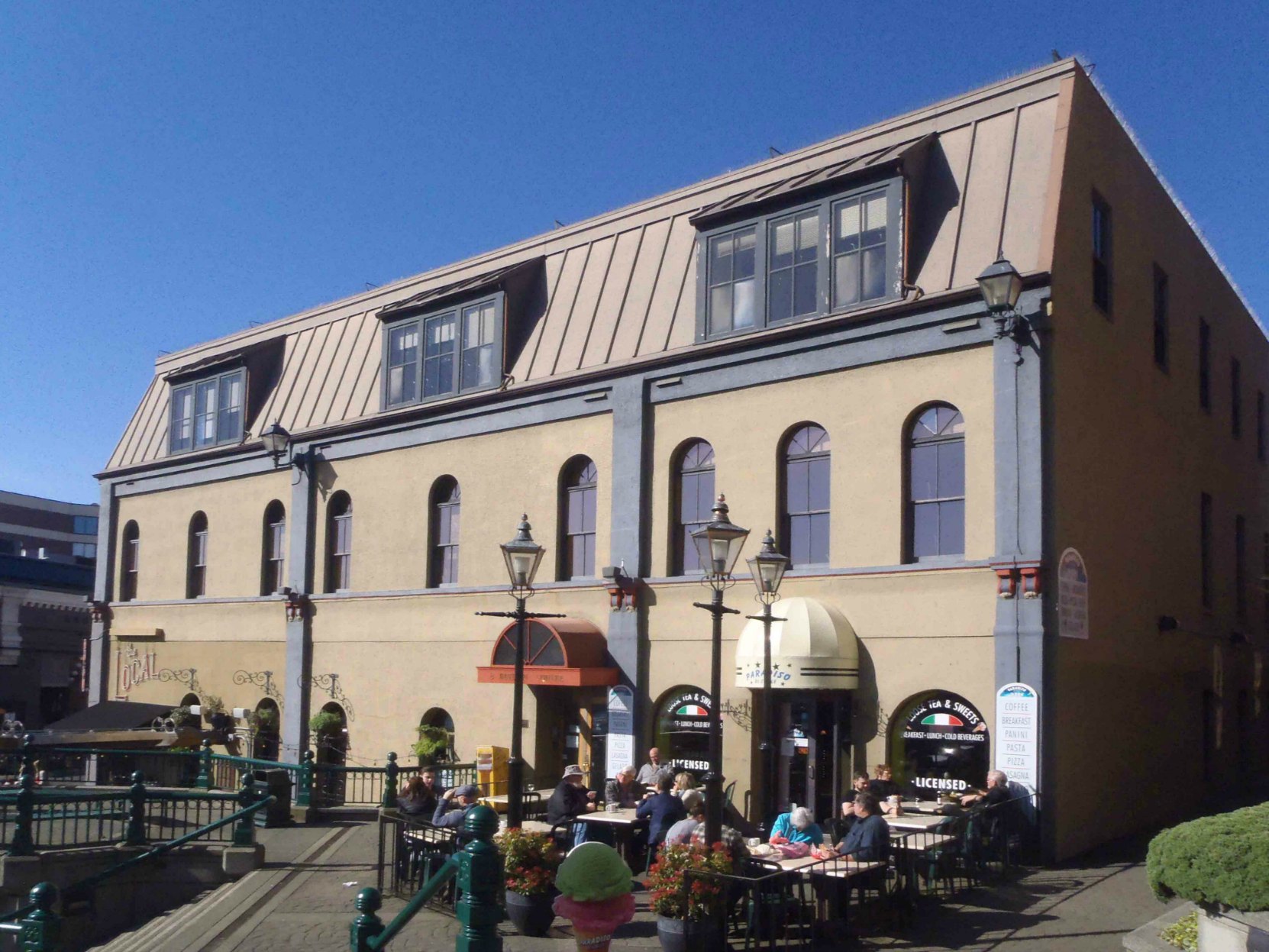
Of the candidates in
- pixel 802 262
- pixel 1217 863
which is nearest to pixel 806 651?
pixel 802 262

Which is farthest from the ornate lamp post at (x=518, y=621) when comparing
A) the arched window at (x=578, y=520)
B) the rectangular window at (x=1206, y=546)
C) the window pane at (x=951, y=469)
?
the rectangular window at (x=1206, y=546)

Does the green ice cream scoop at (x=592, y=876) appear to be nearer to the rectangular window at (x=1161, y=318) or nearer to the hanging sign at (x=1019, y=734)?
the hanging sign at (x=1019, y=734)

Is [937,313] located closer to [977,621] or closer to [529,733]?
[977,621]

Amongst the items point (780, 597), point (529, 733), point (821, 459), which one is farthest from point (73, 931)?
point (821, 459)

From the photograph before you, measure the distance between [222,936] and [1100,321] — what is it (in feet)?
48.1

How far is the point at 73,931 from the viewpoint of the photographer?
1672cm

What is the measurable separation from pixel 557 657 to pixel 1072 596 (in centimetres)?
834

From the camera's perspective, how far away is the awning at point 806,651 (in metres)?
17.9

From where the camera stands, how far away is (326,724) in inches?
1057

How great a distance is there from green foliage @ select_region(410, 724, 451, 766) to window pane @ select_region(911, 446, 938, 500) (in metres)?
10.5

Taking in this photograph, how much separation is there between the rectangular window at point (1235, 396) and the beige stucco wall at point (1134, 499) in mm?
493

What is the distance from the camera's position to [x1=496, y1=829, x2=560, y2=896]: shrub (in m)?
12.5

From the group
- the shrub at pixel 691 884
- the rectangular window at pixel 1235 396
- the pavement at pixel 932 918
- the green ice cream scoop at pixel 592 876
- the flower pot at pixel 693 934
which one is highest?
the rectangular window at pixel 1235 396

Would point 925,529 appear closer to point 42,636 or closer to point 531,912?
point 531,912
